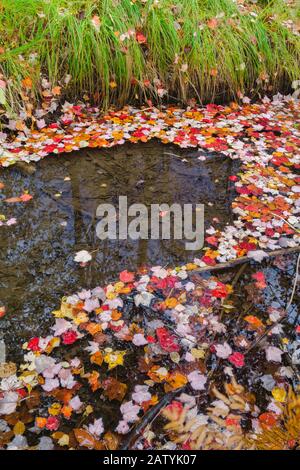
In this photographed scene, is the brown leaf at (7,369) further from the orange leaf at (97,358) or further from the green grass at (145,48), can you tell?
the green grass at (145,48)

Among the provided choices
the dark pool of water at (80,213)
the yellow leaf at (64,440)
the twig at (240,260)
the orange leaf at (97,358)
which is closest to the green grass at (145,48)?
the dark pool of water at (80,213)

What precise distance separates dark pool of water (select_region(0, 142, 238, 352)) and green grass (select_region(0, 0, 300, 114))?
1098mm

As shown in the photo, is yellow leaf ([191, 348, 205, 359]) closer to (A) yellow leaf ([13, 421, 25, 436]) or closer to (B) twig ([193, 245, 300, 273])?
(B) twig ([193, 245, 300, 273])

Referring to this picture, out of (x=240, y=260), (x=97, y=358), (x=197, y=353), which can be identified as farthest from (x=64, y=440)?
(x=240, y=260)

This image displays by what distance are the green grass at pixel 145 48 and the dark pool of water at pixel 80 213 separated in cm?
110

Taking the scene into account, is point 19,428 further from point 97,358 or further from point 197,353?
point 197,353

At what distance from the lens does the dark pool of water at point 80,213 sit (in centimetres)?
301

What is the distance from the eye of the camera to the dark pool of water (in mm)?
3012

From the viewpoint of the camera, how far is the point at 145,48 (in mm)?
5238

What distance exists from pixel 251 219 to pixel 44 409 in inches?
99.3

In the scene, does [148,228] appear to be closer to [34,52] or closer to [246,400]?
[246,400]
